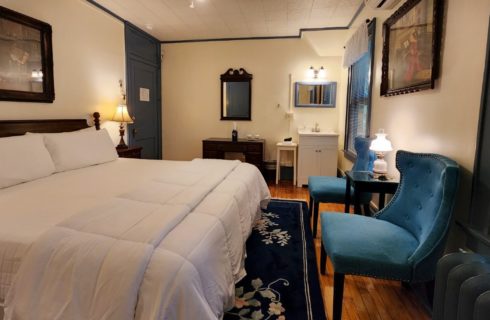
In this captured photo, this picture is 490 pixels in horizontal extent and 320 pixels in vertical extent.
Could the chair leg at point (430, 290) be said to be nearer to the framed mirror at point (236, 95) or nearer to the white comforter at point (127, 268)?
the white comforter at point (127, 268)

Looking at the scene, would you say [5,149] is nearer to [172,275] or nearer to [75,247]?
[75,247]

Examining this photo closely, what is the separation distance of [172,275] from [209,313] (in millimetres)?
236

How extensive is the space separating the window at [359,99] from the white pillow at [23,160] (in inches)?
131

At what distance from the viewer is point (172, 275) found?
3.73 ft

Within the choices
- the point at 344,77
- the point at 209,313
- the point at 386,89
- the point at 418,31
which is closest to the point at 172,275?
the point at 209,313

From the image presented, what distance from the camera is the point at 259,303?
71.5 inches

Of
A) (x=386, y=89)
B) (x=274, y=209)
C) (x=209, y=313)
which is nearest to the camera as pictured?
(x=209, y=313)

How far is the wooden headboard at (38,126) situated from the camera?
2639 mm

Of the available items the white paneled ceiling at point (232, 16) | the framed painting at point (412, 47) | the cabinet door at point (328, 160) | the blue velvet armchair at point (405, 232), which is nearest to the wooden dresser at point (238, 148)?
the cabinet door at point (328, 160)

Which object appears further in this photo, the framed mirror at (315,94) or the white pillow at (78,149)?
the framed mirror at (315,94)

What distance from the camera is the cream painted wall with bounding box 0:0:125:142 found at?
301 cm

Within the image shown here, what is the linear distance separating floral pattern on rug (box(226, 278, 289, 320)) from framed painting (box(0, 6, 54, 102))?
2.74 m

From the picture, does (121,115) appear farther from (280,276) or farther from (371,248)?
(371,248)

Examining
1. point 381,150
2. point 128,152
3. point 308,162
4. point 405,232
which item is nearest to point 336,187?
point 381,150
